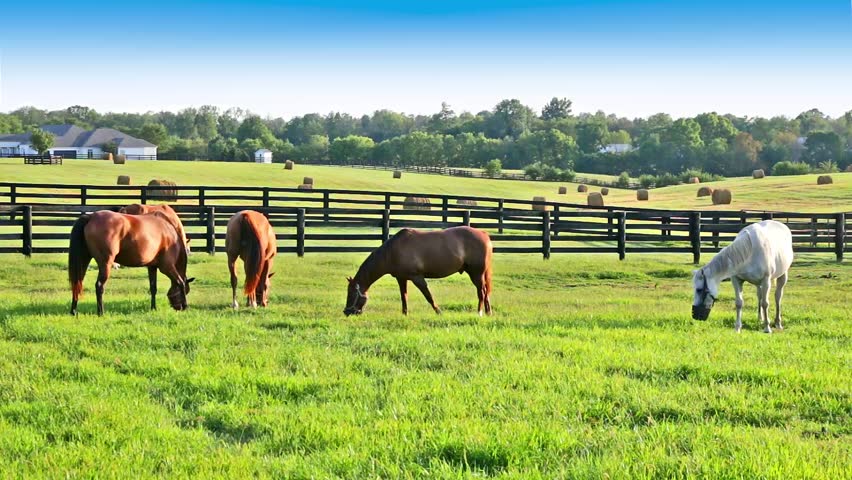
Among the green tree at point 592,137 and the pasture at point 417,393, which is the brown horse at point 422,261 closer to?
the pasture at point 417,393

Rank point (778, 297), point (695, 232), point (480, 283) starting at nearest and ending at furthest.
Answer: point (778, 297), point (480, 283), point (695, 232)

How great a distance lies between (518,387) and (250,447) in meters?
2.09

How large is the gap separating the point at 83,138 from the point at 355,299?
10342 centimetres

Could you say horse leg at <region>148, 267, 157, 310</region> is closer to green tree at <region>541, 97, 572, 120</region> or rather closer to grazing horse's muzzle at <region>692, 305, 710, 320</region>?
grazing horse's muzzle at <region>692, 305, 710, 320</region>

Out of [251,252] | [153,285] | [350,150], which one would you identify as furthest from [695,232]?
[350,150]

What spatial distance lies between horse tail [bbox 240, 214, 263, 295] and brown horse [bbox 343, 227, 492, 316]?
1.23 m

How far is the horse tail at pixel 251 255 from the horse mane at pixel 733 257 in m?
5.39

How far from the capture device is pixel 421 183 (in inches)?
2613

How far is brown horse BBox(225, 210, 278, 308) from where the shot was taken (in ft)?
34.8

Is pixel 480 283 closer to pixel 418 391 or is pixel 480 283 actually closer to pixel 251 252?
pixel 251 252

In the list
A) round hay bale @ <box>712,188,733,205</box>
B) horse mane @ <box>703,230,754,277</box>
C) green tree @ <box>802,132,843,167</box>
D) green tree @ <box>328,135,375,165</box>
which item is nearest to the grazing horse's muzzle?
horse mane @ <box>703,230,754,277</box>

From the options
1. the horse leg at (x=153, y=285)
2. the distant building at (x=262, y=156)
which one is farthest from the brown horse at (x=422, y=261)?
the distant building at (x=262, y=156)

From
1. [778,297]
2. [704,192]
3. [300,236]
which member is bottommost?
[778,297]

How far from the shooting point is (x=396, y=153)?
106m
